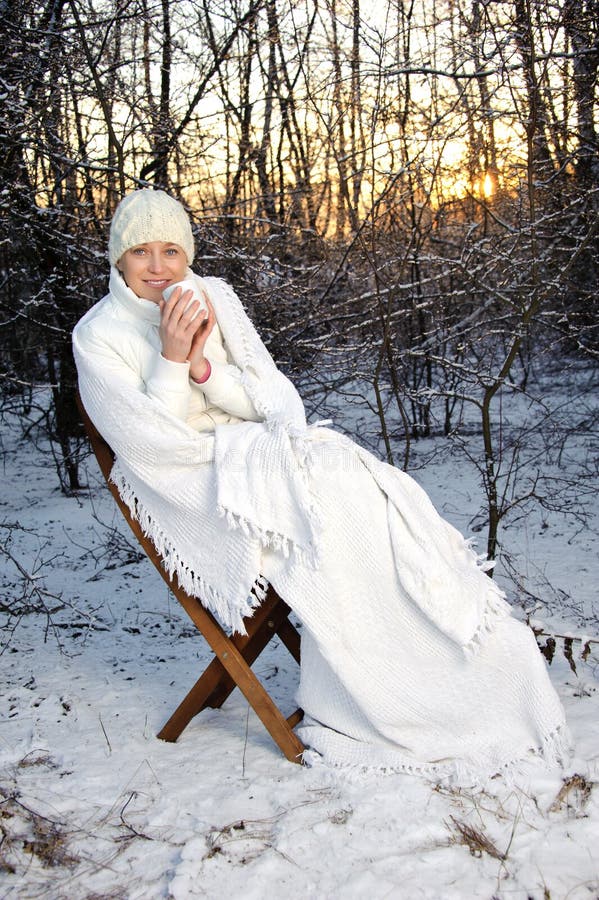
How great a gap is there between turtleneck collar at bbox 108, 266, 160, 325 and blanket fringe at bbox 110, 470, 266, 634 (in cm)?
48

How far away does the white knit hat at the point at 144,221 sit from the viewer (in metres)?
2.41

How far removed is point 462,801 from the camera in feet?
6.70

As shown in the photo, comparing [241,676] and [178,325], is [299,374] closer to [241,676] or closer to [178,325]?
[178,325]

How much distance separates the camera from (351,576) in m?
2.23

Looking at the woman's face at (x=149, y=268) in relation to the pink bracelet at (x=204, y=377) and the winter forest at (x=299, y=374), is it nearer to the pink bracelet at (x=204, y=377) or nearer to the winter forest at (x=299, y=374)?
the pink bracelet at (x=204, y=377)

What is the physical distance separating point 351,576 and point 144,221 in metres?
1.20

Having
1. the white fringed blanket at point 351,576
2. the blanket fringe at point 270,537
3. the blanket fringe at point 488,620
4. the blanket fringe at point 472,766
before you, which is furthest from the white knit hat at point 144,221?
the blanket fringe at point 472,766

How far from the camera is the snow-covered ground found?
5.87ft

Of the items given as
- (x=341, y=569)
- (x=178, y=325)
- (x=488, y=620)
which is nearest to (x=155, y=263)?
(x=178, y=325)

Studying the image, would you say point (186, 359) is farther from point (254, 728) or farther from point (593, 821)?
point (593, 821)

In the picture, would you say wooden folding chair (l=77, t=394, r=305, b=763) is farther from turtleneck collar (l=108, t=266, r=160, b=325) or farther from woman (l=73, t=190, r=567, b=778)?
turtleneck collar (l=108, t=266, r=160, b=325)

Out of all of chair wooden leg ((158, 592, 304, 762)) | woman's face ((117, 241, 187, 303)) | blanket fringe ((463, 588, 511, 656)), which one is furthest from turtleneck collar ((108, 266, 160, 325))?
blanket fringe ((463, 588, 511, 656))

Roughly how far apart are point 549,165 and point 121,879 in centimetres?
509

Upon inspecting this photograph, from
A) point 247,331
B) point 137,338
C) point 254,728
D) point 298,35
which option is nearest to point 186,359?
point 137,338
